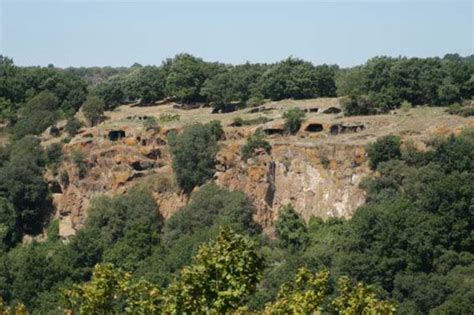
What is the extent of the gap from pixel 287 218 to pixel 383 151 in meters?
5.74

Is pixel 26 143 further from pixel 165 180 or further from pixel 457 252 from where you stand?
pixel 457 252

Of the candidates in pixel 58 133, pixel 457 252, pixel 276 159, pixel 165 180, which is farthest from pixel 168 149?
pixel 457 252

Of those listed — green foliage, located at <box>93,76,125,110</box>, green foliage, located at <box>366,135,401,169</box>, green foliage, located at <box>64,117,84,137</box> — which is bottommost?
green foliage, located at <box>366,135,401,169</box>

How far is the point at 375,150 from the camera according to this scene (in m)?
49.2

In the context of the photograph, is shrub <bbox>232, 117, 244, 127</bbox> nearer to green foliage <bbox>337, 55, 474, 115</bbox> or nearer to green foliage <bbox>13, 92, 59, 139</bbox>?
green foliage <bbox>337, 55, 474, 115</bbox>

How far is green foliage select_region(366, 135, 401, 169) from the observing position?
4906cm

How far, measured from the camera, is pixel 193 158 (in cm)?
5375

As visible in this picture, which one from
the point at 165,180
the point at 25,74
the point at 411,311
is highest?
the point at 25,74

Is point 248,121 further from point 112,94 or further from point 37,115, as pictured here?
point 112,94

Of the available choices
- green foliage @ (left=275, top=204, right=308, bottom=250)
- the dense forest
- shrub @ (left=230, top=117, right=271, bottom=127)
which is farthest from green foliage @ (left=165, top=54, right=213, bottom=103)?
green foliage @ (left=275, top=204, right=308, bottom=250)

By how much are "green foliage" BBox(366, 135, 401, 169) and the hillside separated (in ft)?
2.39

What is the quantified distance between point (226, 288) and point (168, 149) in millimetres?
38865

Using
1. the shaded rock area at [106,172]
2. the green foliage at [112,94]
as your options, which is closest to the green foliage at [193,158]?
the shaded rock area at [106,172]

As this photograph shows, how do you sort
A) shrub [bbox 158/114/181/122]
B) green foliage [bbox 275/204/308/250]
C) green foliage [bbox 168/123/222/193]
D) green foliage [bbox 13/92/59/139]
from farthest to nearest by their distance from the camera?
green foliage [bbox 13/92/59/139] → shrub [bbox 158/114/181/122] → green foliage [bbox 168/123/222/193] → green foliage [bbox 275/204/308/250]
